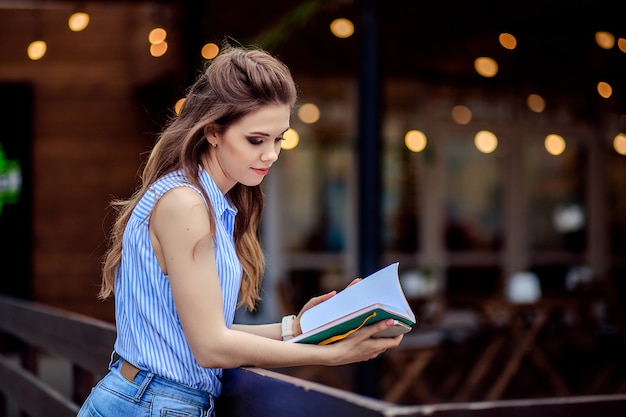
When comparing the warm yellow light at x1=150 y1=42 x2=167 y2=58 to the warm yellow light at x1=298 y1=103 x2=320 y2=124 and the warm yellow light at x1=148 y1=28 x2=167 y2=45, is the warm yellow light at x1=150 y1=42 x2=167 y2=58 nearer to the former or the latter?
the warm yellow light at x1=148 y1=28 x2=167 y2=45

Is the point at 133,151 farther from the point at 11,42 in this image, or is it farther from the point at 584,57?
the point at 584,57

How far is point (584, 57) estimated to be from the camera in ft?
28.0

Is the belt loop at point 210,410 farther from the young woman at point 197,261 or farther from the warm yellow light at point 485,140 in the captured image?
the warm yellow light at point 485,140

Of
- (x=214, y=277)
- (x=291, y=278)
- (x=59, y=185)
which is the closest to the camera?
(x=214, y=277)

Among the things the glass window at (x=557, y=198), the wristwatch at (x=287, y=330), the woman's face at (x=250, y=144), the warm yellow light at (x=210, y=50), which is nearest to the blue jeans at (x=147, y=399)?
the wristwatch at (x=287, y=330)

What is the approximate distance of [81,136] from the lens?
915cm

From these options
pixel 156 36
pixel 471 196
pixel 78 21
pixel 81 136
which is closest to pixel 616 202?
pixel 471 196

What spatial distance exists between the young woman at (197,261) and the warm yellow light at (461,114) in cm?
931

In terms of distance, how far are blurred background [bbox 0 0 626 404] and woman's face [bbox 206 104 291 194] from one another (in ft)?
10.3

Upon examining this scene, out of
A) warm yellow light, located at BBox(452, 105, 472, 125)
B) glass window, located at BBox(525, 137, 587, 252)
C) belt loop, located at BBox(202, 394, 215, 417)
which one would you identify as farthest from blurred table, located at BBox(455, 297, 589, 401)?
belt loop, located at BBox(202, 394, 215, 417)

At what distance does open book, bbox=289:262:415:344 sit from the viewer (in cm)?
145

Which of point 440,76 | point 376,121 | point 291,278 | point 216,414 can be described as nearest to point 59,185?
point 291,278

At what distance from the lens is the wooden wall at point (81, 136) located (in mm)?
9008

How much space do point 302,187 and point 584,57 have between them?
142 inches
